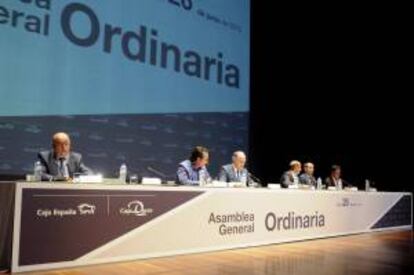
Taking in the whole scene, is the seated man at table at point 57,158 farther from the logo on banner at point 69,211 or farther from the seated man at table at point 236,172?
the seated man at table at point 236,172

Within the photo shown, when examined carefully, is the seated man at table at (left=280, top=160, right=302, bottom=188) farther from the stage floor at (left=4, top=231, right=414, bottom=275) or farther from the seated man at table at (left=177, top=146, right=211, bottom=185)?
the seated man at table at (left=177, top=146, right=211, bottom=185)

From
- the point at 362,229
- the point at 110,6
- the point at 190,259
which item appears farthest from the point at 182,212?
the point at 362,229

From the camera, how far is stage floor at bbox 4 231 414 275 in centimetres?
375

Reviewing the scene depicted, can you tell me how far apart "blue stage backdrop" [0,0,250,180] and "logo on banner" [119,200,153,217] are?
188 centimetres

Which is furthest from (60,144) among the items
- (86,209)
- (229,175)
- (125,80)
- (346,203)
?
(346,203)

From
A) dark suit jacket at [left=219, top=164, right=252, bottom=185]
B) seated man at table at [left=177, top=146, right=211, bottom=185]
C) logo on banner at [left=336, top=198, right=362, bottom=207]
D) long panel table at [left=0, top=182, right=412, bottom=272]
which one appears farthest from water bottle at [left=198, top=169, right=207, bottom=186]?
logo on banner at [left=336, top=198, right=362, bottom=207]

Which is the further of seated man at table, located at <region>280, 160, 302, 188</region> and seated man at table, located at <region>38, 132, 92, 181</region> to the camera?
seated man at table, located at <region>280, 160, 302, 188</region>

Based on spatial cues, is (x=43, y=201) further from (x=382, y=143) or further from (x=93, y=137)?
(x=382, y=143)

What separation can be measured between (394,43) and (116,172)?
537 centimetres

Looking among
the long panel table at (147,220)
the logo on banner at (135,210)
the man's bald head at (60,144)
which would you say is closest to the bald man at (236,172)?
the long panel table at (147,220)

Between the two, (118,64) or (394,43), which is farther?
(394,43)

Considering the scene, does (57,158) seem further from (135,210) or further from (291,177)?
(291,177)

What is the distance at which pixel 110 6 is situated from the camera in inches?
240

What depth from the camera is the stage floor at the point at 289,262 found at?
3.75 m
